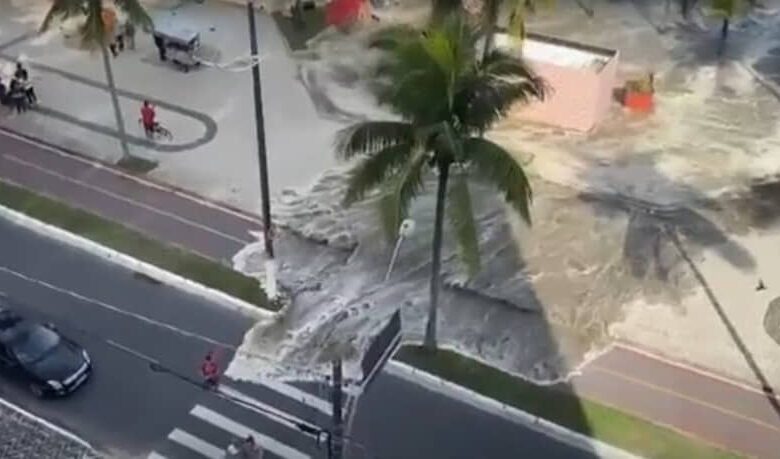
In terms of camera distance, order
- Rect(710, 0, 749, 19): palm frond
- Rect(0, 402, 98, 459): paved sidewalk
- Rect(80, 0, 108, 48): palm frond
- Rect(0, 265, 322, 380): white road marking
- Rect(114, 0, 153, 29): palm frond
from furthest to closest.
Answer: Rect(710, 0, 749, 19): palm frond, Rect(114, 0, 153, 29): palm frond, Rect(80, 0, 108, 48): palm frond, Rect(0, 265, 322, 380): white road marking, Rect(0, 402, 98, 459): paved sidewalk

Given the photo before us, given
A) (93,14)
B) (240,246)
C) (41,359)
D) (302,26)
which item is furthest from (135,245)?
(302,26)

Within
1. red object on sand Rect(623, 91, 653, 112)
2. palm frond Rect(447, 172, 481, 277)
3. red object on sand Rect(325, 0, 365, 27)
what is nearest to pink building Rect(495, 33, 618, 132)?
red object on sand Rect(623, 91, 653, 112)

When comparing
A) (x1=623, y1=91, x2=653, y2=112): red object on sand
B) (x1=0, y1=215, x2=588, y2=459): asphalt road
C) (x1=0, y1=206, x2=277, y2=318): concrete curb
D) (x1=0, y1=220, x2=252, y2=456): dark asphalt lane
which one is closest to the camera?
(x1=0, y1=215, x2=588, y2=459): asphalt road

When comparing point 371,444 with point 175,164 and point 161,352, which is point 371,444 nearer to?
point 161,352

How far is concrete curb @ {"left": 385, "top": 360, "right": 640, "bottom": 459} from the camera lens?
2769cm

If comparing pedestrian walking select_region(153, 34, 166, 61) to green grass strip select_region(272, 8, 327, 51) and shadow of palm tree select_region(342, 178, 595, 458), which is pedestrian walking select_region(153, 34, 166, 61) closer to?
green grass strip select_region(272, 8, 327, 51)

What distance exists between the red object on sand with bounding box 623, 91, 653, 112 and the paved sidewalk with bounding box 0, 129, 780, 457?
1272 centimetres

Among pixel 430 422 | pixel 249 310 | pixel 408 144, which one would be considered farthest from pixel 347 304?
pixel 408 144

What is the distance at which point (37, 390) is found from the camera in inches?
1149

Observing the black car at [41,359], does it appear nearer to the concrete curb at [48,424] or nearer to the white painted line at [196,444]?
the concrete curb at [48,424]

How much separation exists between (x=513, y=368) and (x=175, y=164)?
14.0 m

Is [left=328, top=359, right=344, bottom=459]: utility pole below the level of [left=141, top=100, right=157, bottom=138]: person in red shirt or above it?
above

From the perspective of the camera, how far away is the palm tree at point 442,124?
25.0 meters

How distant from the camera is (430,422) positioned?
28625 millimetres
